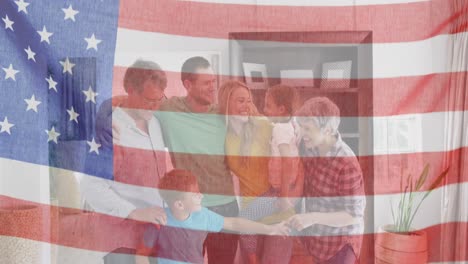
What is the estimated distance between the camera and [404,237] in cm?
89

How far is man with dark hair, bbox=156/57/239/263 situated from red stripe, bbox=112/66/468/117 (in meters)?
0.05

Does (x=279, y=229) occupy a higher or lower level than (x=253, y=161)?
lower

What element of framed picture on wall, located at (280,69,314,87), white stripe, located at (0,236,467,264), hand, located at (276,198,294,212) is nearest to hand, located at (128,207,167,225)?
white stripe, located at (0,236,467,264)

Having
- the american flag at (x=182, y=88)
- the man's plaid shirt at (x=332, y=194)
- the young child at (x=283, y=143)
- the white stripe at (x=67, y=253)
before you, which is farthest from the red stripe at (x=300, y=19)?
the white stripe at (x=67, y=253)

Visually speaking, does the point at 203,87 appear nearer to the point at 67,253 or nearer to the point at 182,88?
the point at 182,88

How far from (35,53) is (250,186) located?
1.51ft

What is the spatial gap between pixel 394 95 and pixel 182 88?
37 centimetres

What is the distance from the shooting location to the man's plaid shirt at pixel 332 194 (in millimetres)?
896

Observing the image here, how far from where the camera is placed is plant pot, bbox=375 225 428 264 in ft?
2.92

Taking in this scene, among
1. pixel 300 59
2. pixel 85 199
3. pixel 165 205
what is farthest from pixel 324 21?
→ pixel 85 199

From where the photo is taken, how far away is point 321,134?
900mm

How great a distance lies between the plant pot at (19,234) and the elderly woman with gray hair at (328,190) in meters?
0.48

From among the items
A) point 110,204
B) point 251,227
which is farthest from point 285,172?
point 110,204

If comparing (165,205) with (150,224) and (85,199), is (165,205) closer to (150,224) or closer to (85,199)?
(150,224)
